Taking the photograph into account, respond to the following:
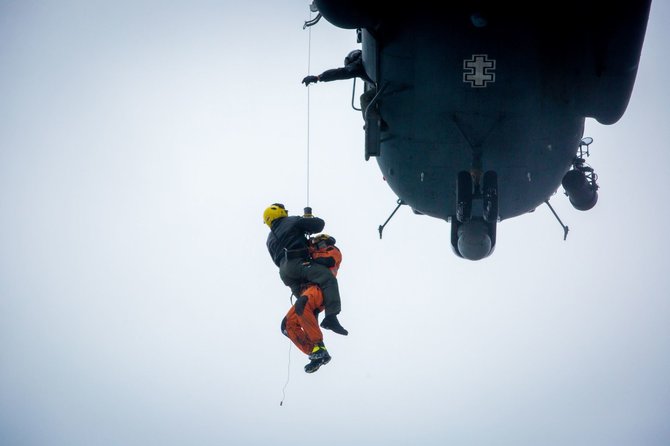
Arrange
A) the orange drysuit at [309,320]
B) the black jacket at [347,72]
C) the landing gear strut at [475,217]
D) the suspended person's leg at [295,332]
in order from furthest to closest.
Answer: the suspended person's leg at [295,332] → the orange drysuit at [309,320] → the black jacket at [347,72] → the landing gear strut at [475,217]

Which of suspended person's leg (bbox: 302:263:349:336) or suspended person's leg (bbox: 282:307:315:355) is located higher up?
suspended person's leg (bbox: 302:263:349:336)

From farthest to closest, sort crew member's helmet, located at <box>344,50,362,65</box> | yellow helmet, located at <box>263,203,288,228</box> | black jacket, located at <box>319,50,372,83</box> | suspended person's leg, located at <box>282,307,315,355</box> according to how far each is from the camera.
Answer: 1. yellow helmet, located at <box>263,203,288,228</box>
2. suspended person's leg, located at <box>282,307,315,355</box>
3. crew member's helmet, located at <box>344,50,362,65</box>
4. black jacket, located at <box>319,50,372,83</box>

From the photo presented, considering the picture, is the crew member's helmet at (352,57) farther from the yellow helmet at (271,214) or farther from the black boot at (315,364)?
the black boot at (315,364)

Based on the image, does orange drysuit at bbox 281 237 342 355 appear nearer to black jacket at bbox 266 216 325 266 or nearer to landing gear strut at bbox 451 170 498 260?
black jacket at bbox 266 216 325 266

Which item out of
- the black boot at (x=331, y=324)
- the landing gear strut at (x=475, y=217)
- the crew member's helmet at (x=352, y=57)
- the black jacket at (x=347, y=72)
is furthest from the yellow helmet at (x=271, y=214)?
the landing gear strut at (x=475, y=217)

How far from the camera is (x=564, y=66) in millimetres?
8602

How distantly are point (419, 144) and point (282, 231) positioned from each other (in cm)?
281

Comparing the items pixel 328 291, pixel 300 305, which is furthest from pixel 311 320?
pixel 328 291

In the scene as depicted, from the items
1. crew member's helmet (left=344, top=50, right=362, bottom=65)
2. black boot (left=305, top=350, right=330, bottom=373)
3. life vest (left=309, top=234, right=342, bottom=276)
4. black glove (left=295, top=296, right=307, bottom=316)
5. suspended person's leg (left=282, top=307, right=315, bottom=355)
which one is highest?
crew member's helmet (left=344, top=50, right=362, bottom=65)

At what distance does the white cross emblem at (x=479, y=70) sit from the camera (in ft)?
27.4

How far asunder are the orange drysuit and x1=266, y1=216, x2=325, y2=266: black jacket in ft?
0.85

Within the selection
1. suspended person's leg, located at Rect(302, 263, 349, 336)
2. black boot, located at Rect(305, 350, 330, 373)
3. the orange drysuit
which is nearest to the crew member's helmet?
the orange drysuit

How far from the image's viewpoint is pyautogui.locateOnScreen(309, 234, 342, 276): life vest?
35.7 feet

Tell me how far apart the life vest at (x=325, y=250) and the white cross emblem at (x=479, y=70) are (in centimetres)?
362
